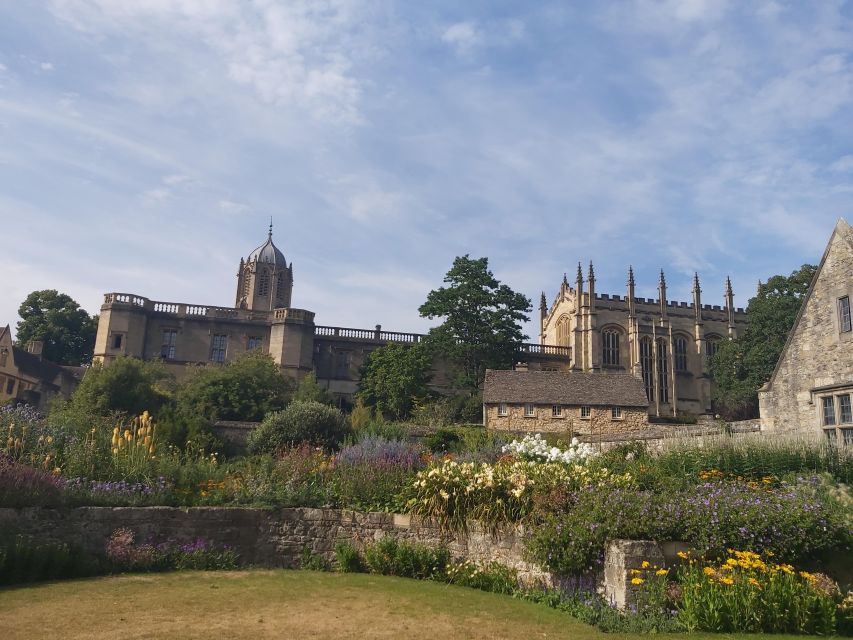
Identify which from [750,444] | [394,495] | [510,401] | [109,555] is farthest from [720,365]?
[109,555]

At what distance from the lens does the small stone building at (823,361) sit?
57.6 ft

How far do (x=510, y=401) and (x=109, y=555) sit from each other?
81.8ft

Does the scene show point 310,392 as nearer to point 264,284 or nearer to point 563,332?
point 264,284

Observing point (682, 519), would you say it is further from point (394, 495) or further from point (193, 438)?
point (193, 438)

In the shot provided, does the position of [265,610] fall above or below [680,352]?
below

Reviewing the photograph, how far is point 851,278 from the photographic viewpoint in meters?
17.7

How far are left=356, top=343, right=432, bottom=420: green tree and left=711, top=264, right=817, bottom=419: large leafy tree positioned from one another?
72.3 ft

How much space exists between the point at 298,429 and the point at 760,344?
3635 centimetres

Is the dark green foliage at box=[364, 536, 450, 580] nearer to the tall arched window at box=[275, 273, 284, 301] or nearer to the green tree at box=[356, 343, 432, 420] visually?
the green tree at box=[356, 343, 432, 420]

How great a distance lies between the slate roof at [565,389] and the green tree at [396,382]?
7.53m

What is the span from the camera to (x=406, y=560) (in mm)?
11203

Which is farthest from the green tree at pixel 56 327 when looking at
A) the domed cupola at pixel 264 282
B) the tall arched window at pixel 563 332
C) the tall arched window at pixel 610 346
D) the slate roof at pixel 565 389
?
the tall arched window at pixel 610 346

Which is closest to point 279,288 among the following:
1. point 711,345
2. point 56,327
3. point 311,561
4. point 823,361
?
point 56,327

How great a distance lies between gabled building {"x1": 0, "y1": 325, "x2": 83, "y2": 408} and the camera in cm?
4550
